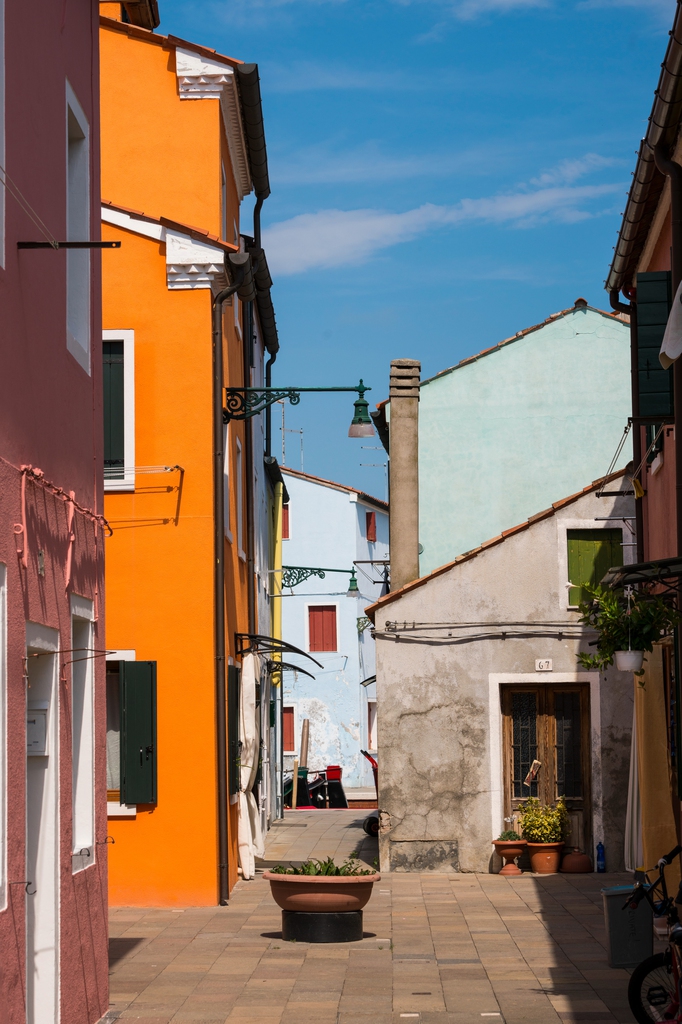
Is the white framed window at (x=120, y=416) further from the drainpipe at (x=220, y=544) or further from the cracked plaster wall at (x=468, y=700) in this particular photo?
the cracked plaster wall at (x=468, y=700)

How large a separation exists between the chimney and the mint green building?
4.04 ft

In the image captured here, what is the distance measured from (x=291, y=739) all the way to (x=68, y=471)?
3619 cm

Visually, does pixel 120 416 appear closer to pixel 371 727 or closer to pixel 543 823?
pixel 543 823

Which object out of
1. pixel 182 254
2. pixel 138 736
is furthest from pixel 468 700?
pixel 182 254

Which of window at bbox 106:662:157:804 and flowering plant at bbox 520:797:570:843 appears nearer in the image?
window at bbox 106:662:157:804

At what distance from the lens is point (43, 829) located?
7.40 metres

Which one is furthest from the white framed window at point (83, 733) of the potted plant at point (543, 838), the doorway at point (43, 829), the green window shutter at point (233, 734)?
the potted plant at point (543, 838)

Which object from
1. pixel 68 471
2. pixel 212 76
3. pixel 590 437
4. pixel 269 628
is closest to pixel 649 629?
pixel 68 471

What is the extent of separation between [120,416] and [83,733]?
6320mm

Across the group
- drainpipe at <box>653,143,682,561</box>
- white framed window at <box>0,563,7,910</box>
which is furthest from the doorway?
drainpipe at <box>653,143,682,561</box>

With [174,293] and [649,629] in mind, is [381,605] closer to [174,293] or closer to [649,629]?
[174,293]

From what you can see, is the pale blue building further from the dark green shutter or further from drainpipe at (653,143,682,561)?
drainpipe at (653,143,682,561)

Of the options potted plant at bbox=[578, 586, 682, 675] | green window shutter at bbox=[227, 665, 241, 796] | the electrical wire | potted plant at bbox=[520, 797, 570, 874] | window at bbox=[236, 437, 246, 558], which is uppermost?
the electrical wire

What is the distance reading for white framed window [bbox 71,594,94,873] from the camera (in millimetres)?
8328
